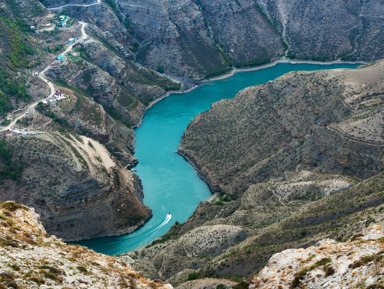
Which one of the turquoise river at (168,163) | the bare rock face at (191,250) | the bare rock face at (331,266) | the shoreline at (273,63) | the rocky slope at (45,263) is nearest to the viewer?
the bare rock face at (331,266)

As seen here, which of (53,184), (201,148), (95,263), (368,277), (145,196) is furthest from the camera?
(201,148)

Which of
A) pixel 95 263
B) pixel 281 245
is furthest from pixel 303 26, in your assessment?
pixel 95 263

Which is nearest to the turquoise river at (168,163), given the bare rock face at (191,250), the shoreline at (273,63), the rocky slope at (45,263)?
the shoreline at (273,63)

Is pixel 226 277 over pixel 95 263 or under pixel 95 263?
under

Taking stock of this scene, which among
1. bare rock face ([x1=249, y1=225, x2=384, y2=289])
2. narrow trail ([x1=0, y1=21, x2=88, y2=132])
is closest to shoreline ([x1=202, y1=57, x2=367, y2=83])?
narrow trail ([x1=0, y1=21, x2=88, y2=132])

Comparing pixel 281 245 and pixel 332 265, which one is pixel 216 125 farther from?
pixel 332 265

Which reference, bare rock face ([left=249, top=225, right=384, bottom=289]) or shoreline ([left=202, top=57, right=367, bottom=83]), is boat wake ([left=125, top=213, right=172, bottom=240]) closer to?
bare rock face ([left=249, top=225, right=384, bottom=289])

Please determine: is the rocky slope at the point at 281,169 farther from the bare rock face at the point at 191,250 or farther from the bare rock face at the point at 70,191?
the bare rock face at the point at 70,191
